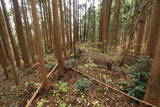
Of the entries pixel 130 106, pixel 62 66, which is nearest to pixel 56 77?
pixel 62 66

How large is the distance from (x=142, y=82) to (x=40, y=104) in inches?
138

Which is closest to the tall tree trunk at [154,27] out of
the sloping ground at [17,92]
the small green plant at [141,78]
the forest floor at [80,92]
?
the small green plant at [141,78]

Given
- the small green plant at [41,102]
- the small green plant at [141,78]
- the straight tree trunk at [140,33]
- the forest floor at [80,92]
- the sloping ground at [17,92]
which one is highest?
the straight tree trunk at [140,33]

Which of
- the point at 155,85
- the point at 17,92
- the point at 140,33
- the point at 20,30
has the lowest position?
the point at 17,92

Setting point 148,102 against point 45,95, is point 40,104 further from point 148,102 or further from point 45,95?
point 148,102

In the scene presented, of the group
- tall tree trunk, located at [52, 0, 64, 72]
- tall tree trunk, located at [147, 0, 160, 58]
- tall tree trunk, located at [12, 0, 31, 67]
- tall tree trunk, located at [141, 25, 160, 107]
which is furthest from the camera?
tall tree trunk, located at [12, 0, 31, 67]

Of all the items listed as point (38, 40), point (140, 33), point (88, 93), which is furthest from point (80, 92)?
point (140, 33)

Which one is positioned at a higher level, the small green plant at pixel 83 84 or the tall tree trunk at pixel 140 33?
the tall tree trunk at pixel 140 33

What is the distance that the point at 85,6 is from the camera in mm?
17781

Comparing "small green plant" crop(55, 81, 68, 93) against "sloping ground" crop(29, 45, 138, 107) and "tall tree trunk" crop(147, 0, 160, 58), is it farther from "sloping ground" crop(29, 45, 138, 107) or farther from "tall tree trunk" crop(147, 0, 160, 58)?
"tall tree trunk" crop(147, 0, 160, 58)

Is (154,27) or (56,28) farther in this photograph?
(56,28)

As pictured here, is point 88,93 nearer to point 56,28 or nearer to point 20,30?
point 56,28

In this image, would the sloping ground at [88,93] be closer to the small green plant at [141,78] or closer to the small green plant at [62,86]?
the small green plant at [62,86]

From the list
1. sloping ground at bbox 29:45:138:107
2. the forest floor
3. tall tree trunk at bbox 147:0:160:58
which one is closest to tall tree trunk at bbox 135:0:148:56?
tall tree trunk at bbox 147:0:160:58
